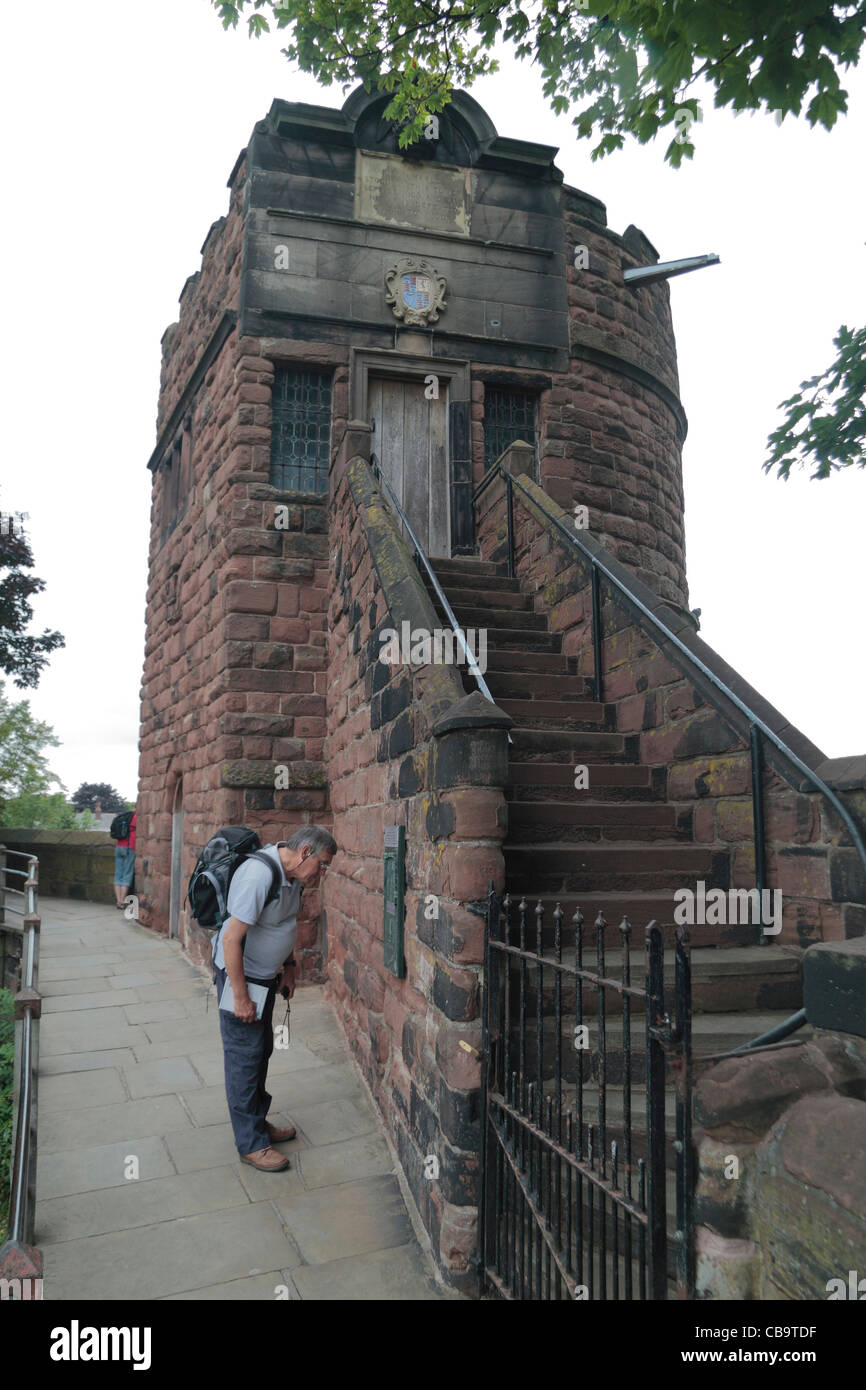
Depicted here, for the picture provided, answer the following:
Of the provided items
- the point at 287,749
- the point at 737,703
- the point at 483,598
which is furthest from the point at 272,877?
the point at 287,749

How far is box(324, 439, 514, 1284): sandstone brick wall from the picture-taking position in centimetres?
331

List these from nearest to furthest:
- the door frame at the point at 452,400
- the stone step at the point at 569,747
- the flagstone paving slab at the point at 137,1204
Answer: the flagstone paving slab at the point at 137,1204 → the stone step at the point at 569,747 → the door frame at the point at 452,400

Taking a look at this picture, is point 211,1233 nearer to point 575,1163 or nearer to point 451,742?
point 575,1163

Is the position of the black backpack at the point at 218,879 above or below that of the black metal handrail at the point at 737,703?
below

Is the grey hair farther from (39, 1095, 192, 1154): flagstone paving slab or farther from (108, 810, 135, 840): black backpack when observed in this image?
(108, 810, 135, 840): black backpack

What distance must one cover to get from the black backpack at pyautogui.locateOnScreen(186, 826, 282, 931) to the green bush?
128 centimetres

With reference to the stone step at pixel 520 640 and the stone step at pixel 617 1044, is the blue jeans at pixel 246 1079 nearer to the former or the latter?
the stone step at pixel 617 1044

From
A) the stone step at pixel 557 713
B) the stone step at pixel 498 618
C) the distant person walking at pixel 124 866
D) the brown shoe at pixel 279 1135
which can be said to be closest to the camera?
the brown shoe at pixel 279 1135

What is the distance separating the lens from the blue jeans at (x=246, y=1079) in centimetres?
405

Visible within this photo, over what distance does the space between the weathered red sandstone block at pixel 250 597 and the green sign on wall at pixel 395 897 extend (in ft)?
12.9

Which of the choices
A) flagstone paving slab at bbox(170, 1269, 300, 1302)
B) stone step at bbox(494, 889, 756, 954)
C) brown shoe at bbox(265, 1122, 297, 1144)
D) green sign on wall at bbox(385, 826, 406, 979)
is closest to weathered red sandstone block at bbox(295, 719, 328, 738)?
green sign on wall at bbox(385, 826, 406, 979)

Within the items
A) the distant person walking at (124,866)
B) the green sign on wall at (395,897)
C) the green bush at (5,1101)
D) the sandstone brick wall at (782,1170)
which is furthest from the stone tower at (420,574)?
the green bush at (5,1101)

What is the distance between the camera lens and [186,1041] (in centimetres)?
593
